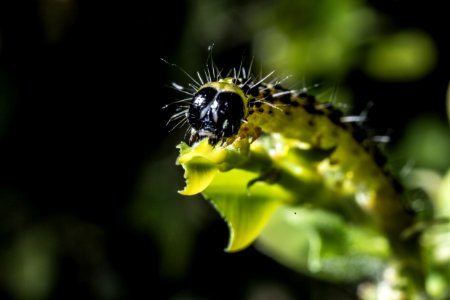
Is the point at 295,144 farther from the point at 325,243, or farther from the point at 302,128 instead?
the point at 325,243

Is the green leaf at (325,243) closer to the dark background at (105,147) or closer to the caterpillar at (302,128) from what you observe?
the caterpillar at (302,128)

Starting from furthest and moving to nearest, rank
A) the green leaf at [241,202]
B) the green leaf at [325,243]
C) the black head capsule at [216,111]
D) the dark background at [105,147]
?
1. the dark background at [105,147]
2. the green leaf at [325,243]
3. the green leaf at [241,202]
4. the black head capsule at [216,111]

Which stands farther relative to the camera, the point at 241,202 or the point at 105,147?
the point at 105,147

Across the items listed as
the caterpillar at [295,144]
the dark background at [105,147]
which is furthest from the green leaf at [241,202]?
the dark background at [105,147]

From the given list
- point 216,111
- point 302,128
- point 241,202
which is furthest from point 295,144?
point 216,111

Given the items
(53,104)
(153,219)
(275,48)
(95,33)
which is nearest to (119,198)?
(153,219)

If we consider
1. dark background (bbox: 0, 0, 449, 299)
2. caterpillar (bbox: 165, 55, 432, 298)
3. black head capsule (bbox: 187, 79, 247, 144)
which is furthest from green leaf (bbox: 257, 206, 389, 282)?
dark background (bbox: 0, 0, 449, 299)

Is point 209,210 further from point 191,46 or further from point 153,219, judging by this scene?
point 191,46
